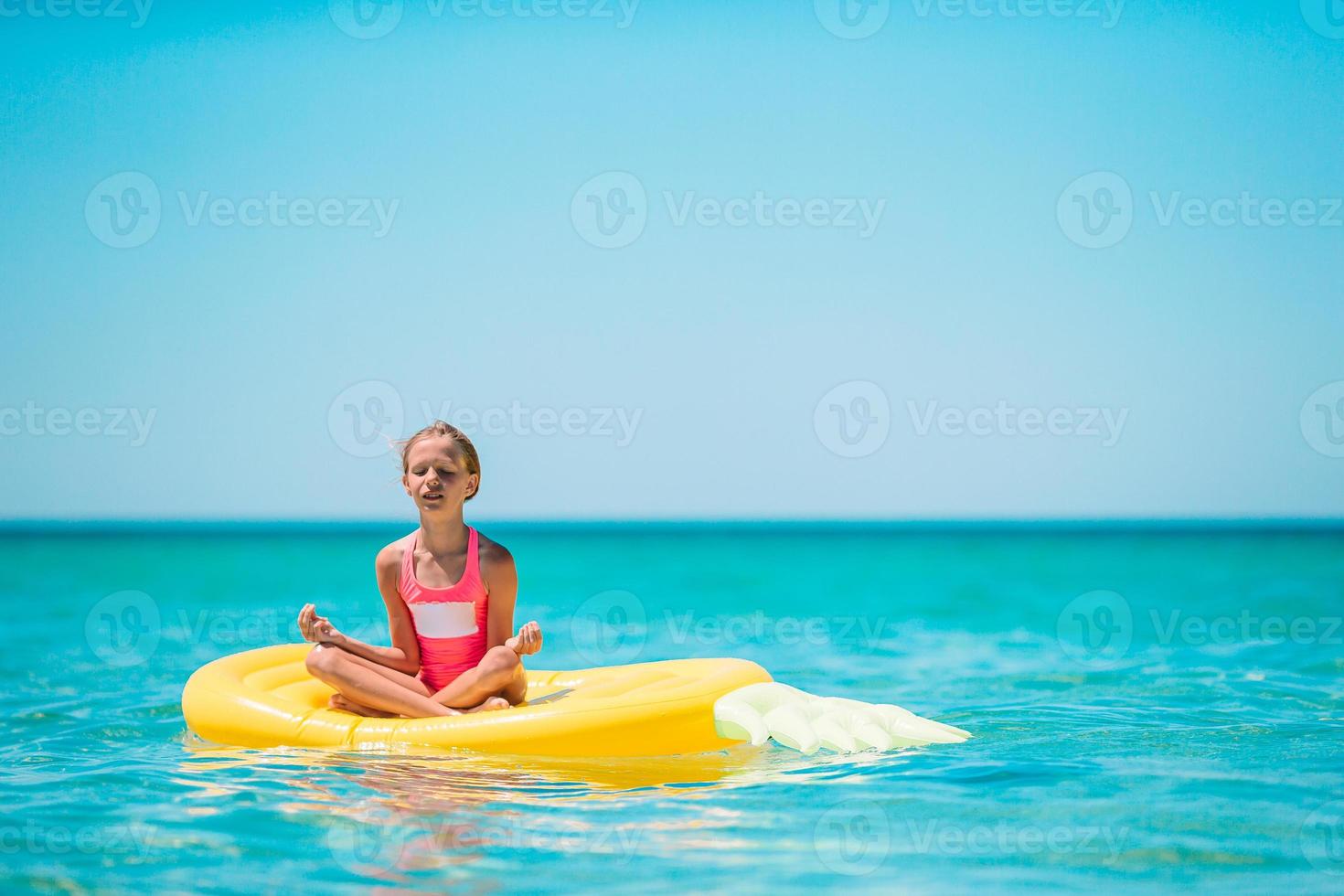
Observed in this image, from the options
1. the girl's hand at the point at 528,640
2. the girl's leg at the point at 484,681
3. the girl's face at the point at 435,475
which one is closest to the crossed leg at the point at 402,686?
the girl's leg at the point at 484,681

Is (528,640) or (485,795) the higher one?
(528,640)

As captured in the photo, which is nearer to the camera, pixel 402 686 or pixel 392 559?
pixel 402 686

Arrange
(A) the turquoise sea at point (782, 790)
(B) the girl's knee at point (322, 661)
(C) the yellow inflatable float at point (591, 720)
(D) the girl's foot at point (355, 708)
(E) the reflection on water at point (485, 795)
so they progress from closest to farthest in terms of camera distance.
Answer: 1. (A) the turquoise sea at point (782, 790)
2. (E) the reflection on water at point (485, 795)
3. (C) the yellow inflatable float at point (591, 720)
4. (B) the girl's knee at point (322, 661)
5. (D) the girl's foot at point (355, 708)

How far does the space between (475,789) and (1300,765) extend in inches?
115

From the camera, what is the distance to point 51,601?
12906 mm

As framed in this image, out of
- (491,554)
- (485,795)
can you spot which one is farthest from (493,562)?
(485,795)

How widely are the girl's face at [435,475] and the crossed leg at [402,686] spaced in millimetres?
566

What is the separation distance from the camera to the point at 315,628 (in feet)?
14.3

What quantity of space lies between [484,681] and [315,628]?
612 mm

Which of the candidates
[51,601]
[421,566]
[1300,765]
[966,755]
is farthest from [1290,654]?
[51,601]

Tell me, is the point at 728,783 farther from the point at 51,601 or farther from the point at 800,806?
the point at 51,601

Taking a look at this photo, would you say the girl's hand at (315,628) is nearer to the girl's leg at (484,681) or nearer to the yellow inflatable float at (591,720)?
the yellow inflatable float at (591,720)

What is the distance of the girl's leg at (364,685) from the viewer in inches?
175

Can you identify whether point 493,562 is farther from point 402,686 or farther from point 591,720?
point 591,720
